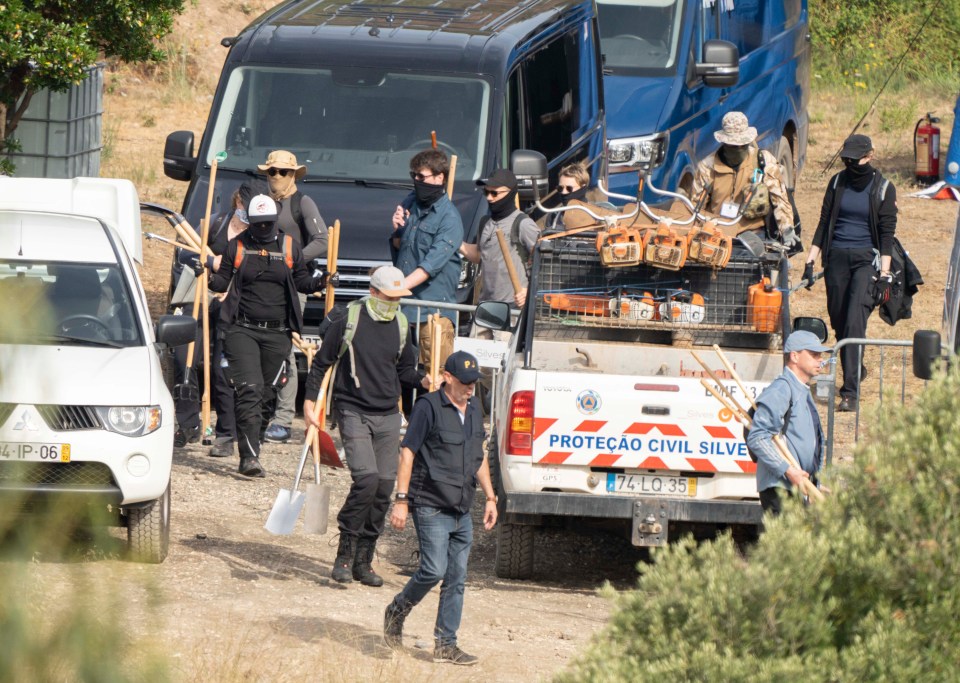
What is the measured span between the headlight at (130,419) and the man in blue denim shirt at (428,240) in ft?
8.07

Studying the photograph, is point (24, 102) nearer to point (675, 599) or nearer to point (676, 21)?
point (676, 21)

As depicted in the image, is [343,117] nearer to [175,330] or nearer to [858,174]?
[175,330]

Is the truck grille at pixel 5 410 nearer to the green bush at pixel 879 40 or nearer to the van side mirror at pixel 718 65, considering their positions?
the van side mirror at pixel 718 65

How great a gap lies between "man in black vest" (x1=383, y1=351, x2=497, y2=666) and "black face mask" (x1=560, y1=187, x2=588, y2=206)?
3886 mm

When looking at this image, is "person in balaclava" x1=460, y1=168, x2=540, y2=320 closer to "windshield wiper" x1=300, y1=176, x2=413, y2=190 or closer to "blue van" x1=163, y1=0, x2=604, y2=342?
"blue van" x1=163, y1=0, x2=604, y2=342

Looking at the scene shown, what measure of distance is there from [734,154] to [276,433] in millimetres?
3643

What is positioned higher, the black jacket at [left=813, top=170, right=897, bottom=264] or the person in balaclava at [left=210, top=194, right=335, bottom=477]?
the black jacket at [left=813, top=170, right=897, bottom=264]

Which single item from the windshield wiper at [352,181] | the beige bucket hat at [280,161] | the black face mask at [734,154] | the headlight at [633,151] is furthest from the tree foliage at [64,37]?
the black face mask at [734,154]

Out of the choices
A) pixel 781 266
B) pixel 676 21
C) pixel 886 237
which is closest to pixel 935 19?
pixel 676 21

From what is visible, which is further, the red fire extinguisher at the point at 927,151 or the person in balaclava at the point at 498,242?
the red fire extinguisher at the point at 927,151

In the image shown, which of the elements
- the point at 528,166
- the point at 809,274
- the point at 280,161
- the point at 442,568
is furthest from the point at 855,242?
the point at 442,568

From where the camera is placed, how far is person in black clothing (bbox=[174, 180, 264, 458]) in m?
A: 10.5

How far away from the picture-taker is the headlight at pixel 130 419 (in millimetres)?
7945

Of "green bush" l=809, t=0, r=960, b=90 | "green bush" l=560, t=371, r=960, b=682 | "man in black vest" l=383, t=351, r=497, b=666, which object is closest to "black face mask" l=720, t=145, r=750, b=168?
"man in black vest" l=383, t=351, r=497, b=666
